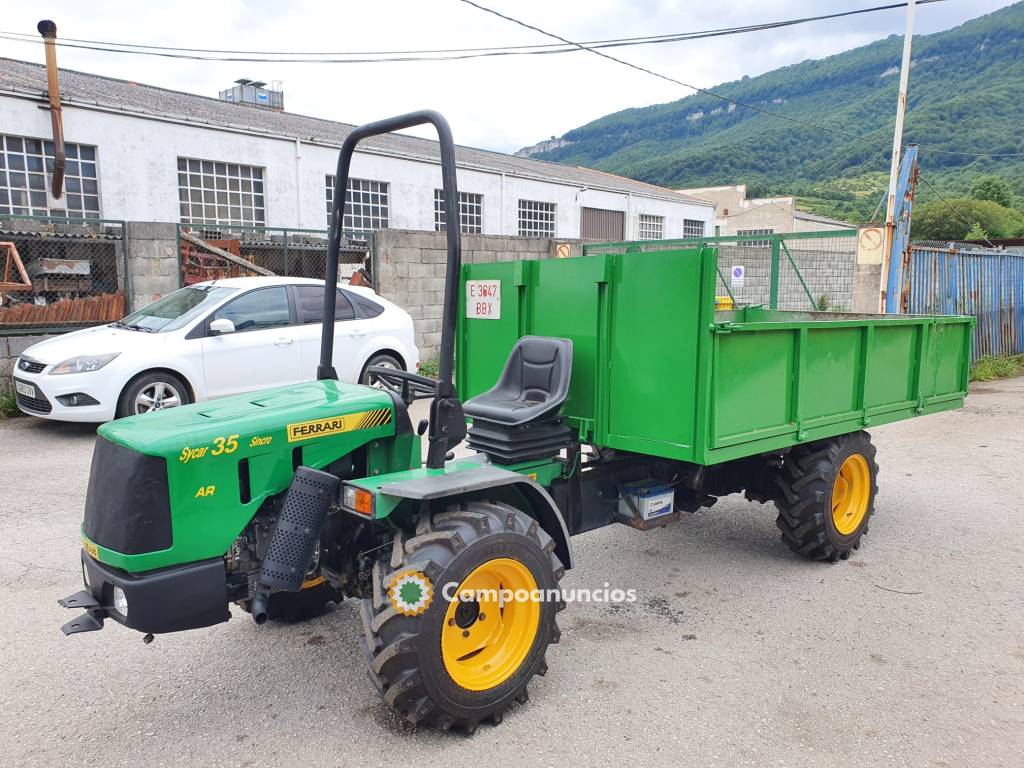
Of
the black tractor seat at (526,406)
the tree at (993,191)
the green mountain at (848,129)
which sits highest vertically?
the green mountain at (848,129)

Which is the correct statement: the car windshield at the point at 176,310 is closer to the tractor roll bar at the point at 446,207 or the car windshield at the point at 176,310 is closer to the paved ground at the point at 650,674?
the paved ground at the point at 650,674

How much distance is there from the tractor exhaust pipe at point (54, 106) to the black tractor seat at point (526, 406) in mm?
13890

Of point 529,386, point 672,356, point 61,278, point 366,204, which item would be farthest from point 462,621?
point 366,204

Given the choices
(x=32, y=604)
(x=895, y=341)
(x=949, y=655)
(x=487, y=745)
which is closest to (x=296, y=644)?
(x=487, y=745)

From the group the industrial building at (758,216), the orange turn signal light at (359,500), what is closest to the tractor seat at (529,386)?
the orange turn signal light at (359,500)

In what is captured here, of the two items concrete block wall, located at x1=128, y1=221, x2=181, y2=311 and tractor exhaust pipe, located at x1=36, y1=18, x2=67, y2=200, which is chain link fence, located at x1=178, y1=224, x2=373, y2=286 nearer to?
concrete block wall, located at x1=128, y1=221, x2=181, y2=311

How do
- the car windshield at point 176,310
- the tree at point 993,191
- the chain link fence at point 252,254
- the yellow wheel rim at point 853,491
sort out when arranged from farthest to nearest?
the tree at point 993,191, the chain link fence at point 252,254, the car windshield at point 176,310, the yellow wheel rim at point 853,491

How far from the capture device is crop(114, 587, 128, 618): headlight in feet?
9.27

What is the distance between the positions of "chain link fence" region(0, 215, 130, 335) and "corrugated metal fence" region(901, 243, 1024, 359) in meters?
11.8

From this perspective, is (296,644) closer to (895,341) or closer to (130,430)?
(130,430)

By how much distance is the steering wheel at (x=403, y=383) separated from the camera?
351 centimetres

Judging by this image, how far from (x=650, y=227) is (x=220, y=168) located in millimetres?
17522

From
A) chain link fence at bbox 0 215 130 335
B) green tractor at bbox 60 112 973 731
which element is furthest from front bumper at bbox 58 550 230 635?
chain link fence at bbox 0 215 130 335

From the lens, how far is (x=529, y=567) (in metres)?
3.19
